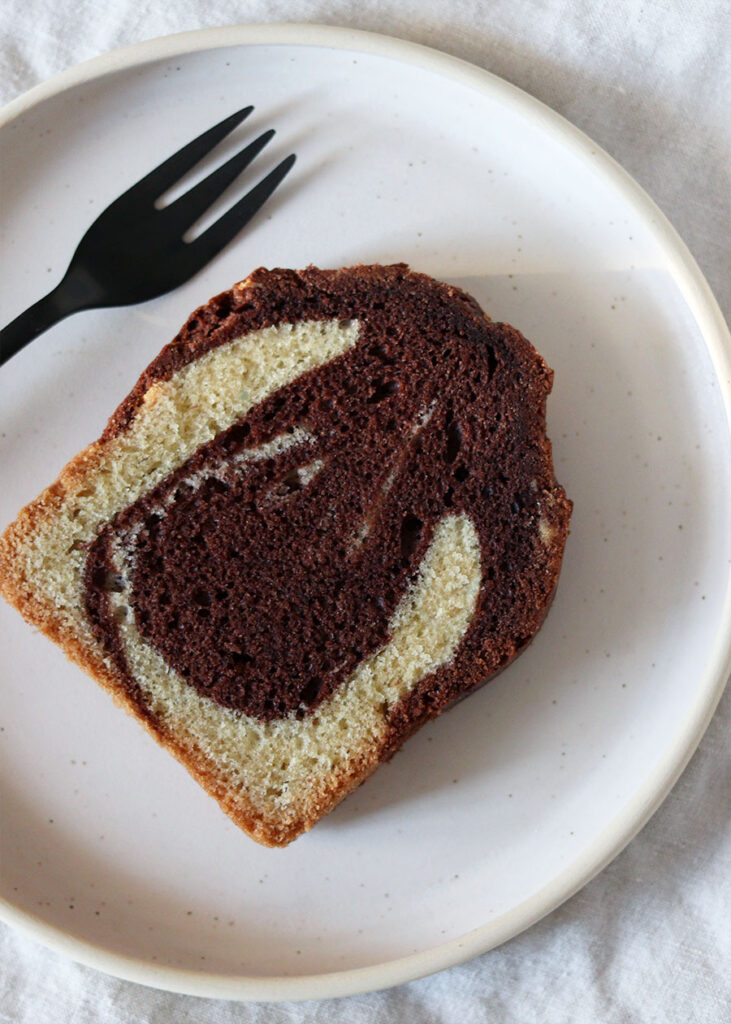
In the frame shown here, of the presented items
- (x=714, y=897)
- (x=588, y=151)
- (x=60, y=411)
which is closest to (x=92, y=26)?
(x=60, y=411)

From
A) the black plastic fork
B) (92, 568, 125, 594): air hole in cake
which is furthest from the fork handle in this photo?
(92, 568, 125, 594): air hole in cake

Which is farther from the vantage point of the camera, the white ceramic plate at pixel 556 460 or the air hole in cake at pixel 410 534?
the white ceramic plate at pixel 556 460

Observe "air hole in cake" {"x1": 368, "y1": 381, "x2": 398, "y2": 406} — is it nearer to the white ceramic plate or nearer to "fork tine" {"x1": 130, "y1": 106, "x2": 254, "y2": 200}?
the white ceramic plate

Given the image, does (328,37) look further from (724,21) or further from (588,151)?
(724,21)

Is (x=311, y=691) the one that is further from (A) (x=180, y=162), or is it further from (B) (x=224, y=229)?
(A) (x=180, y=162)

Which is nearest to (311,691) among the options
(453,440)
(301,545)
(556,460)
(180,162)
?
(301,545)

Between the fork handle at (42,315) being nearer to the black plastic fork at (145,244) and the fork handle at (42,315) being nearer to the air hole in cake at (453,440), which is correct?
the black plastic fork at (145,244)

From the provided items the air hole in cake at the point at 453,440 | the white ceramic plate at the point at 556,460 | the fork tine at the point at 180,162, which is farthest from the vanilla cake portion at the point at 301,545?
the fork tine at the point at 180,162
